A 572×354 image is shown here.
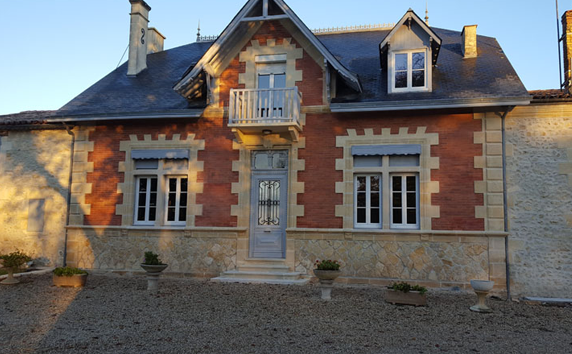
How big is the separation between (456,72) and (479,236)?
4.26 meters

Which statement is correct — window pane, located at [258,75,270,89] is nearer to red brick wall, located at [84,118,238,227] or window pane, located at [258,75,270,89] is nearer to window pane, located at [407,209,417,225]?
red brick wall, located at [84,118,238,227]

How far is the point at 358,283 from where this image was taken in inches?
430

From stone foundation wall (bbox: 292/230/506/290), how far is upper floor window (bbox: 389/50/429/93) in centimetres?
365

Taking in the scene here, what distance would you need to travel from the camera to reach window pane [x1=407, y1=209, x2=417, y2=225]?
1105 cm

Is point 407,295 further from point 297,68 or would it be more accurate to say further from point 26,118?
point 26,118

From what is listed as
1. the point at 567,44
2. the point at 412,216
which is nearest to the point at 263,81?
the point at 412,216

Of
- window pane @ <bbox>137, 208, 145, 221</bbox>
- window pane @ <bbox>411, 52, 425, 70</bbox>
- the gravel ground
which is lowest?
the gravel ground

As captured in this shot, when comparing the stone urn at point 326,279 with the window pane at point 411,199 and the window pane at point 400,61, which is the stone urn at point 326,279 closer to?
the window pane at point 411,199

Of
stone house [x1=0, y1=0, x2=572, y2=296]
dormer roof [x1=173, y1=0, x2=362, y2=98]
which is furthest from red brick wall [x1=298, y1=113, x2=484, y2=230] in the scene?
dormer roof [x1=173, y1=0, x2=362, y2=98]

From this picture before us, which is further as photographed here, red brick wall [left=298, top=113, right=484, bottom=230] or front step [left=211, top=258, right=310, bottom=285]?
front step [left=211, top=258, right=310, bottom=285]

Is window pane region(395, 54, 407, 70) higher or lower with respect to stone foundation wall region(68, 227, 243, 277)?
higher

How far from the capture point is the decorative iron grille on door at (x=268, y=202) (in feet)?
39.0

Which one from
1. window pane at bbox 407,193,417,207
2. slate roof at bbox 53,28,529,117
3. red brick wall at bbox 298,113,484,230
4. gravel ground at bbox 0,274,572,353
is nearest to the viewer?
gravel ground at bbox 0,274,572,353

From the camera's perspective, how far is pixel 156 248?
12.1 m
